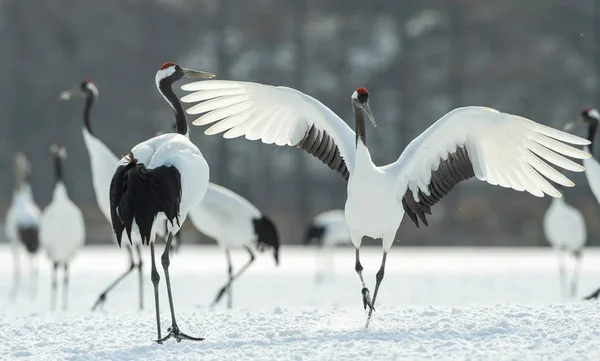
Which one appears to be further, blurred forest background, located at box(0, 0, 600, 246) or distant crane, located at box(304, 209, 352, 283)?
blurred forest background, located at box(0, 0, 600, 246)

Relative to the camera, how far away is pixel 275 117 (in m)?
7.39

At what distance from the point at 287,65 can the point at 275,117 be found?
2359cm

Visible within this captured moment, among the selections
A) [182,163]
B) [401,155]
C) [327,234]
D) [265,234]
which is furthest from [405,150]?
[327,234]

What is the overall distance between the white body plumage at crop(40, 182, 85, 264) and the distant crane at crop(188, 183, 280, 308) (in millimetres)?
1258

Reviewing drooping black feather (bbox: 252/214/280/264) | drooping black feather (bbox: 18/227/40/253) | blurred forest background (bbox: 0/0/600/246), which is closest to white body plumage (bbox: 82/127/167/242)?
drooping black feather (bbox: 252/214/280/264)

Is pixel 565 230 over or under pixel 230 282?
over

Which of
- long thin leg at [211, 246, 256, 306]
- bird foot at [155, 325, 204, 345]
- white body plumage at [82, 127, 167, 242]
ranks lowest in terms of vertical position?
bird foot at [155, 325, 204, 345]

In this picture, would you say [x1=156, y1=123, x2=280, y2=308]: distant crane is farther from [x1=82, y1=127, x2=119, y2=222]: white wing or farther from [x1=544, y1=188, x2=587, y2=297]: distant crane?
[x1=544, y1=188, x2=587, y2=297]: distant crane

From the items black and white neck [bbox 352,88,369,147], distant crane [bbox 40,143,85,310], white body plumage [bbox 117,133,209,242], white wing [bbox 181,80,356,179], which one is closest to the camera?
white body plumage [bbox 117,133,209,242]

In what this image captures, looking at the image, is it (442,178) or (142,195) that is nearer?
(142,195)

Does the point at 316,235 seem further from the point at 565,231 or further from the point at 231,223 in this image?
the point at 231,223

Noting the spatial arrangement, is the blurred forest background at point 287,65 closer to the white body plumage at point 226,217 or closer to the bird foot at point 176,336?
the white body plumage at point 226,217

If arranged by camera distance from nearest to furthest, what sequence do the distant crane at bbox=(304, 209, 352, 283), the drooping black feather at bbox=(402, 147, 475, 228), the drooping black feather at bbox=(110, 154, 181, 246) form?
the drooping black feather at bbox=(110, 154, 181, 246), the drooping black feather at bbox=(402, 147, 475, 228), the distant crane at bbox=(304, 209, 352, 283)

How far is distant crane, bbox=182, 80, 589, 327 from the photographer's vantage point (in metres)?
6.68
